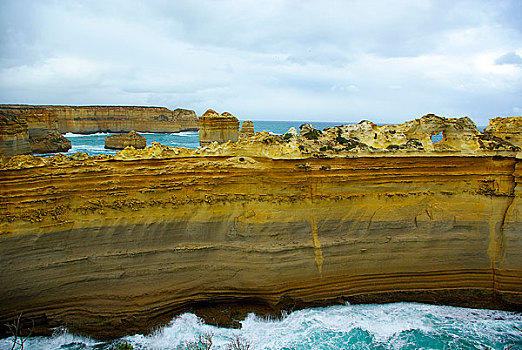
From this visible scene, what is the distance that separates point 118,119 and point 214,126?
38.1 metres

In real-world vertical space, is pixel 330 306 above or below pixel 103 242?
below

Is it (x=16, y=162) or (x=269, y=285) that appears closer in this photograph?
(x=16, y=162)

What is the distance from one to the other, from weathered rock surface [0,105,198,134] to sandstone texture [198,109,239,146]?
36.2 meters

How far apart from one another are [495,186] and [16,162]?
13.2 meters

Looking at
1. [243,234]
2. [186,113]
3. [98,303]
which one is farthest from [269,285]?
[186,113]

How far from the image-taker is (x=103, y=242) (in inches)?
330

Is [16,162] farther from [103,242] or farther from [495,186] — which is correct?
[495,186]

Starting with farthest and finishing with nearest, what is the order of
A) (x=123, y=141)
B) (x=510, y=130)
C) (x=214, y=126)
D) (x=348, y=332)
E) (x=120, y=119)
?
(x=120, y=119) → (x=123, y=141) → (x=214, y=126) → (x=510, y=130) → (x=348, y=332)

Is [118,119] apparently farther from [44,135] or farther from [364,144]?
[364,144]

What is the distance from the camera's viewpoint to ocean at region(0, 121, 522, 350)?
7762mm

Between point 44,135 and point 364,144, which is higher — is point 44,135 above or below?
above

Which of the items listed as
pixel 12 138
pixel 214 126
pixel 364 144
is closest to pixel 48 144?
pixel 12 138

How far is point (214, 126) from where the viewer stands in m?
24.6

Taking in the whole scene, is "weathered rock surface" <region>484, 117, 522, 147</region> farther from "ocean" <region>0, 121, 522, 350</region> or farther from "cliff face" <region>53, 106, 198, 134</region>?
"cliff face" <region>53, 106, 198, 134</region>
